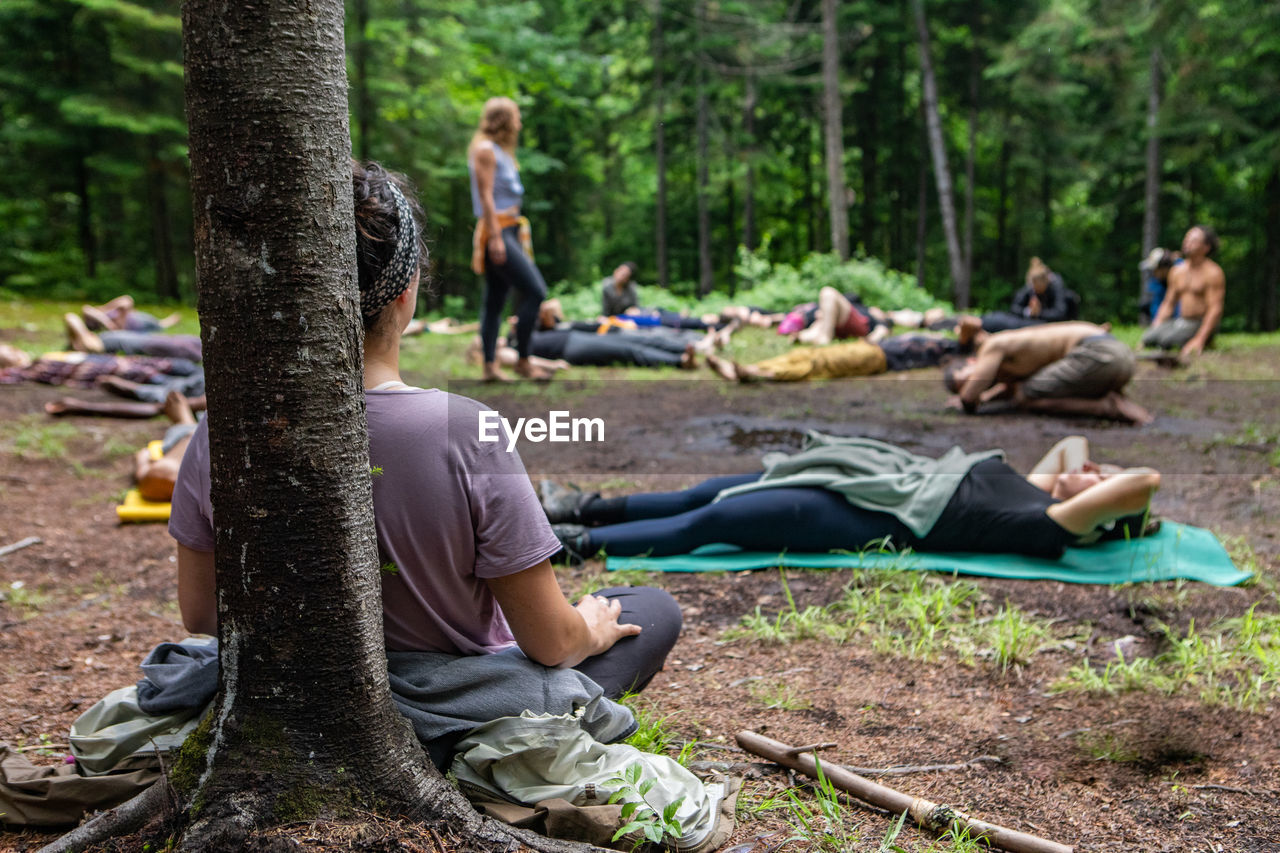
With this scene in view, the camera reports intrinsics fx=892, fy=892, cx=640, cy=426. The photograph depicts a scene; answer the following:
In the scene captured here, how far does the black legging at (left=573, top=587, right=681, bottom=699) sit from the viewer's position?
2.14m

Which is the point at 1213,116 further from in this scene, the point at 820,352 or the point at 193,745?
the point at 193,745

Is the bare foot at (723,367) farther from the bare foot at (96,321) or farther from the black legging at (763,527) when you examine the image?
the bare foot at (96,321)

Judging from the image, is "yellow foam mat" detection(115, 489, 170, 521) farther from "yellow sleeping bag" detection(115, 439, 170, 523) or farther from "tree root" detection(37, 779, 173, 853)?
Answer: "tree root" detection(37, 779, 173, 853)

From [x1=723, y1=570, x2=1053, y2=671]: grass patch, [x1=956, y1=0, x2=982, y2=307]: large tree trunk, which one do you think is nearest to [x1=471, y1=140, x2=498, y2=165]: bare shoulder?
[x1=723, y1=570, x2=1053, y2=671]: grass patch

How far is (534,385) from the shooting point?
7902mm

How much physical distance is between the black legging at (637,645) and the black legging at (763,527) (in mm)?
1311

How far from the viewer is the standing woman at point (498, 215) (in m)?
6.70

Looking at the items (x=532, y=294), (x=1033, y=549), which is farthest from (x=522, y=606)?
(x=532, y=294)

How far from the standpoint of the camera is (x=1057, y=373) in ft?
22.0

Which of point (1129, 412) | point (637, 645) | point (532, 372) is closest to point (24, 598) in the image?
point (637, 645)

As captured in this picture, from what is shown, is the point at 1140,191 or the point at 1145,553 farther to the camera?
the point at 1140,191

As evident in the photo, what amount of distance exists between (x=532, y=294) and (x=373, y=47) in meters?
13.2

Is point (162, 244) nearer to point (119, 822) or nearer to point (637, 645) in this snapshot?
point (637, 645)

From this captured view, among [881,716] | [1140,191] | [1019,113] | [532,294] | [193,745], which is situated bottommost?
[881,716]
